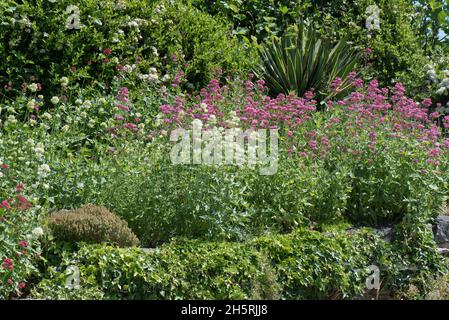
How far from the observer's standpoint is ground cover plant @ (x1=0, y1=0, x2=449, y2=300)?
5.48 meters

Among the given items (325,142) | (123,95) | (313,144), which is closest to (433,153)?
(325,142)

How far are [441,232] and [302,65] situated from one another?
3525 mm

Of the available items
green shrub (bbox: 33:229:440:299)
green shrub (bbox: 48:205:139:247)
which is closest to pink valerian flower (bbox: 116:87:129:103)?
green shrub (bbox: 48:205:139:247)

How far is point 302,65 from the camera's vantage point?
9.91 meters

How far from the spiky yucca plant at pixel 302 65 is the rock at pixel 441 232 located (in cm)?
301

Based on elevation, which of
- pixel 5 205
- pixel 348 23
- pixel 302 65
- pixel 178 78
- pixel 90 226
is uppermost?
pixel 348 23

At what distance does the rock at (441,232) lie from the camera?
22.9ft

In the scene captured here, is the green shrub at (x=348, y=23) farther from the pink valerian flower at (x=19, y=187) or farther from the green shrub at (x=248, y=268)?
the pink valerian flower at (x=19, y=187)

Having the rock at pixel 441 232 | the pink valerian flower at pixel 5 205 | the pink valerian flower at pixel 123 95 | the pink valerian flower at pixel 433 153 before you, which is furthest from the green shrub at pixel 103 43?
the rock at pixel 441 232

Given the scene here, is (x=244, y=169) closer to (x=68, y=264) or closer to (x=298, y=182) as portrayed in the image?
(x=298, y=182)

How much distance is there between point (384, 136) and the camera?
23.7 ft

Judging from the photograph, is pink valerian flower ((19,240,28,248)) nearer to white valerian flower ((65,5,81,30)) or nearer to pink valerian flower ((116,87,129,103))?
pink valerian flower ((116,87,129,103))

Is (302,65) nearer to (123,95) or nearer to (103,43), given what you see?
(103,43)
